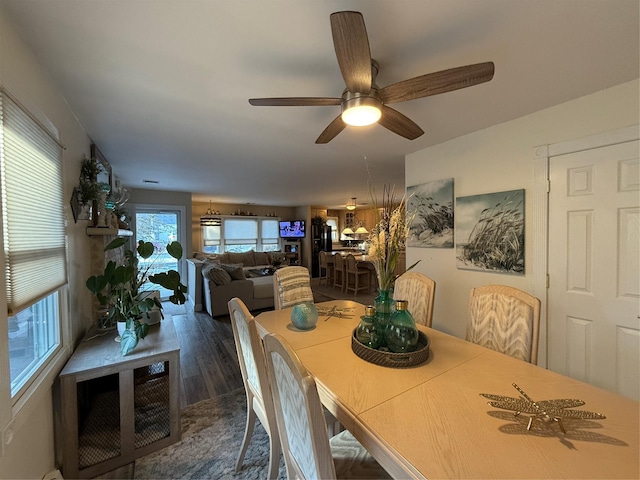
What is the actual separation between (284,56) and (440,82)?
2.63ft

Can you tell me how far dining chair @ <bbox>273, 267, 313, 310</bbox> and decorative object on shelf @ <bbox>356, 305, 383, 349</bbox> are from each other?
1.07 meters

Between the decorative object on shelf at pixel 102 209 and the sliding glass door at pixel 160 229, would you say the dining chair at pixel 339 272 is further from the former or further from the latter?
the decorative object on shelf at pixel 102 209

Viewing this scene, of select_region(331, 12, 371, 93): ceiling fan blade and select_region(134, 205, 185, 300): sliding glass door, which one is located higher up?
select_region(331, 12, 371, 93): ceiling fan blade

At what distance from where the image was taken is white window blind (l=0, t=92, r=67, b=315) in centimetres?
106

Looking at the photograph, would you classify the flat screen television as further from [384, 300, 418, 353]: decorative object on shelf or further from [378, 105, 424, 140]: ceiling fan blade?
[384, 300, 418, 353]: decorative object on shelf

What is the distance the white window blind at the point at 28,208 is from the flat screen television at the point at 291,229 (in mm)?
7005

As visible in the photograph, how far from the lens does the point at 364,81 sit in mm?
1236

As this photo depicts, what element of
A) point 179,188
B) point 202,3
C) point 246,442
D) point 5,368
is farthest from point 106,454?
point 179,188

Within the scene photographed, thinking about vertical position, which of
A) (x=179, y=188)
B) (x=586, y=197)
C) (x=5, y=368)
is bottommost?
(x=5, y=368)

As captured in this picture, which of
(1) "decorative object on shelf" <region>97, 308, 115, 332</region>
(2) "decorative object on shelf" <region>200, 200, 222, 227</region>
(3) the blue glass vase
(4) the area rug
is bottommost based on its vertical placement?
(4) the area rug

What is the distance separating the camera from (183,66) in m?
1.44

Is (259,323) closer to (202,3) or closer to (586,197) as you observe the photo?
(202,3)

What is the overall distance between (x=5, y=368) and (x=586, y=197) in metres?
3.29

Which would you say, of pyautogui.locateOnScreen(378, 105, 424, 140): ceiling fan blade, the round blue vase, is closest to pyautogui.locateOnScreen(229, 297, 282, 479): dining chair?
the round blue vase
